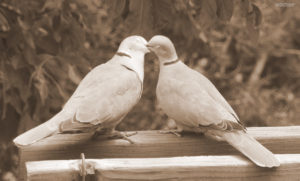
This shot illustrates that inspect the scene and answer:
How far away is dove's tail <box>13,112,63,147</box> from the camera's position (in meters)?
1.58

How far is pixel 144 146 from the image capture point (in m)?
1.84

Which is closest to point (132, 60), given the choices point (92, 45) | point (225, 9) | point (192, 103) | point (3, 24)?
point (192, 103)

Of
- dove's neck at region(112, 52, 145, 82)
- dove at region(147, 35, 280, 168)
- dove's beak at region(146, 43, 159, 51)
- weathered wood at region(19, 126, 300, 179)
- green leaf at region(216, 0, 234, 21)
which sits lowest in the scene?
weathered wood at region(19, 126, 300, 179)

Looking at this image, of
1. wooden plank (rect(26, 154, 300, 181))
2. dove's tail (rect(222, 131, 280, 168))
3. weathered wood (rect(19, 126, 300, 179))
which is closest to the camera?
wooden plank (rect(26, 154, 300, 181))

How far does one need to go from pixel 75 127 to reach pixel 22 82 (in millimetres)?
945

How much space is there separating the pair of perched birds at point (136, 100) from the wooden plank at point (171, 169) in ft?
0.27

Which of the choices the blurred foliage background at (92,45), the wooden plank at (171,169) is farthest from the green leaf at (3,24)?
the wooden plank at (171,169)

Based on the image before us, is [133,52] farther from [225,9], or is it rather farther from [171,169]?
[171,169]

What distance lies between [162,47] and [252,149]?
0.52 metres

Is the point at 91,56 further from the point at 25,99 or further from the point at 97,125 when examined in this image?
the point at 97,125

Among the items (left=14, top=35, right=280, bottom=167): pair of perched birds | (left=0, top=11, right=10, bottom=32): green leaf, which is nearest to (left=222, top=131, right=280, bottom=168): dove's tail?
(left=14, top=35, right=280, bottom=167): pair of perched birds

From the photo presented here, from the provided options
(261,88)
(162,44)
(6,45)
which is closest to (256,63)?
(261,88)

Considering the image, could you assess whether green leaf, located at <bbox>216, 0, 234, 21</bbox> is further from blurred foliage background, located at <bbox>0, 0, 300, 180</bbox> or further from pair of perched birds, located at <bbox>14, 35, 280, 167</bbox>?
pair of perched birds, located at <bbox>14, 35, 280, 167</bbox>

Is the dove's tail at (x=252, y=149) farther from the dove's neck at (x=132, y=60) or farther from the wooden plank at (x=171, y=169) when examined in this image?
the dove's neck at (x=132, y=60)
